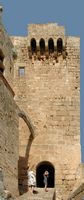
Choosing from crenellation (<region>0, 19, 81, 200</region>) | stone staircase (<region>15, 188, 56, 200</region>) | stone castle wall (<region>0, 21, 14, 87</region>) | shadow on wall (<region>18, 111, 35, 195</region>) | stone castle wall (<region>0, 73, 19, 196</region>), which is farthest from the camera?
crenellation (<region>0, 19, 81, 200</region>)

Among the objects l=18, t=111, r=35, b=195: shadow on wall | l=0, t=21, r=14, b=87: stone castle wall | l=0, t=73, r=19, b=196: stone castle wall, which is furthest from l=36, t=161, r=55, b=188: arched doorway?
l=0, t=73, r=19, b=196: stone castle wall

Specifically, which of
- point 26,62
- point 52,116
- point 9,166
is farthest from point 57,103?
point 9,166

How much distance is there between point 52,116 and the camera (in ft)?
86.6

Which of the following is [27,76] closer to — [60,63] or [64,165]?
[60,63]

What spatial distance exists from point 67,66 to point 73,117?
88.0 inches

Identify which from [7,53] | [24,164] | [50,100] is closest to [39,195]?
[24,164]

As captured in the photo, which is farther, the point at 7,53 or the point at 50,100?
the point at 50,100

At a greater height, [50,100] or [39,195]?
[50,100]

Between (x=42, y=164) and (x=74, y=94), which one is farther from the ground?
(x=74, y=94)

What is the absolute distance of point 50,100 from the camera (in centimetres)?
2662

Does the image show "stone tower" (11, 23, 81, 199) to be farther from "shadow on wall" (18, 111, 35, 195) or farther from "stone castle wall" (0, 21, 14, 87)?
"stone castle wall" (0, 21, 14, 87)

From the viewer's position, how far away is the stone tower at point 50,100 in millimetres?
25969

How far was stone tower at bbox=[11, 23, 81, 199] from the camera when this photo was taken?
1022 inches

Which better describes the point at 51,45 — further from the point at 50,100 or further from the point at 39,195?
the point at 39,195
